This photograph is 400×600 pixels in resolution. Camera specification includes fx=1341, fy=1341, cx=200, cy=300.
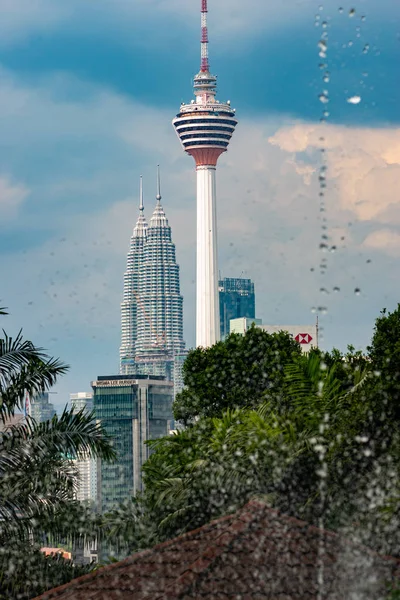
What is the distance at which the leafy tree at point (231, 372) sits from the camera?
53125mm

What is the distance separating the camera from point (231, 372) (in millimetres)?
55000

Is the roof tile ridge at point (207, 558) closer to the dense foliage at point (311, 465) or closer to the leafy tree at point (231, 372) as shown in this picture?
the dense foliage at point (311, 465)

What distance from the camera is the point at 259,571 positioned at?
16.1 m

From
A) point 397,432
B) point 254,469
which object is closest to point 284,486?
point 254,469

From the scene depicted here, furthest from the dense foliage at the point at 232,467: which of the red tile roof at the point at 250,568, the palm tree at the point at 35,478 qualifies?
the red tile roof at the point at 250,568

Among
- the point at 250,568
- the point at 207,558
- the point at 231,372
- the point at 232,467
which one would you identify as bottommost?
the point at 250,568

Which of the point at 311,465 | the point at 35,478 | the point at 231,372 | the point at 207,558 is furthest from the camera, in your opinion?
the point at 231,372

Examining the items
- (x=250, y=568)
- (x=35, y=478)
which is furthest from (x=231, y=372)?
(x=250, y=568)

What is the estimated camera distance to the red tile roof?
15766 millimetres

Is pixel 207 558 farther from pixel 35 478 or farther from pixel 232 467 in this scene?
pixel 232 467

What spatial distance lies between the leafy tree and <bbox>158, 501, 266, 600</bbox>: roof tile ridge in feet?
110

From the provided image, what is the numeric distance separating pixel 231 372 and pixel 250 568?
38.8m

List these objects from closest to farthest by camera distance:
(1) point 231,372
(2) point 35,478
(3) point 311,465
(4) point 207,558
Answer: (4) point 207,558
(2) point 35,478
(3) point 311,465
(1) point 231,372

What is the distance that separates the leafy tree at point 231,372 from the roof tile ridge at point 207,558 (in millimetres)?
33647
